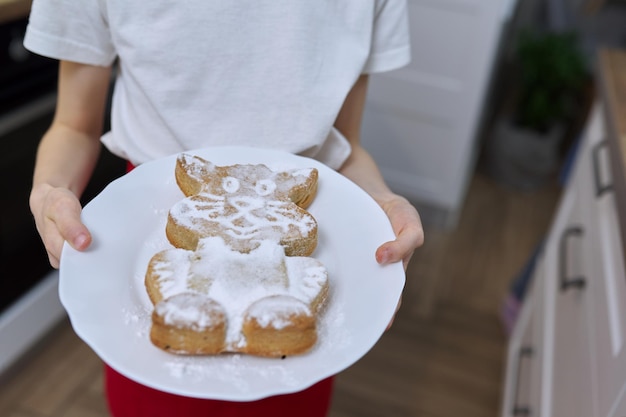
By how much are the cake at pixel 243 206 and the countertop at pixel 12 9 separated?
0.65m

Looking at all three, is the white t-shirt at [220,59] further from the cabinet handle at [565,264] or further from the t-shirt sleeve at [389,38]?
the cabinet handle at [565,264]

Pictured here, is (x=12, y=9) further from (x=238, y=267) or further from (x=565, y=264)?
(x=565, y=264)

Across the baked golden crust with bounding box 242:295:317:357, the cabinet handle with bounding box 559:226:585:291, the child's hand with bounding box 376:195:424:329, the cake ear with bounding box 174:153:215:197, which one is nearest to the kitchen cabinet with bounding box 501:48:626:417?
the cabinet handle with bounding box 559:226:585:291

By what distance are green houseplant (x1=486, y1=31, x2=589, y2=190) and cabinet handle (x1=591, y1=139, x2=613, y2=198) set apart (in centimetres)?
96

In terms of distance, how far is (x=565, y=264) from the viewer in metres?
1.24

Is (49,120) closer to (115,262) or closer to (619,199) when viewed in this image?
(115,262)

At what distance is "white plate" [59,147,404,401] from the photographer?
0.50 metres

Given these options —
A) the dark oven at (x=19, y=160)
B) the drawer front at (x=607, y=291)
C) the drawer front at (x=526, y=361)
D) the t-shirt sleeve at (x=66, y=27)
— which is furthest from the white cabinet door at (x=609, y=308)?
the dark oven at (x=19, y=160)

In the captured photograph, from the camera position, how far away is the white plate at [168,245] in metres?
0.50

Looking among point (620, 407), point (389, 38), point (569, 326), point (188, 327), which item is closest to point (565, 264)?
point (569, 326)

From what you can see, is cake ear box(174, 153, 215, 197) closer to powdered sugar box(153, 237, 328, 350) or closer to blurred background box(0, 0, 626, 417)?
powdered sugar box(153, 237, 328, 350)

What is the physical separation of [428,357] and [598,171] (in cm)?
73

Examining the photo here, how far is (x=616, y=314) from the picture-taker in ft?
2.88

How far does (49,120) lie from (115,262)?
2.85 ft
